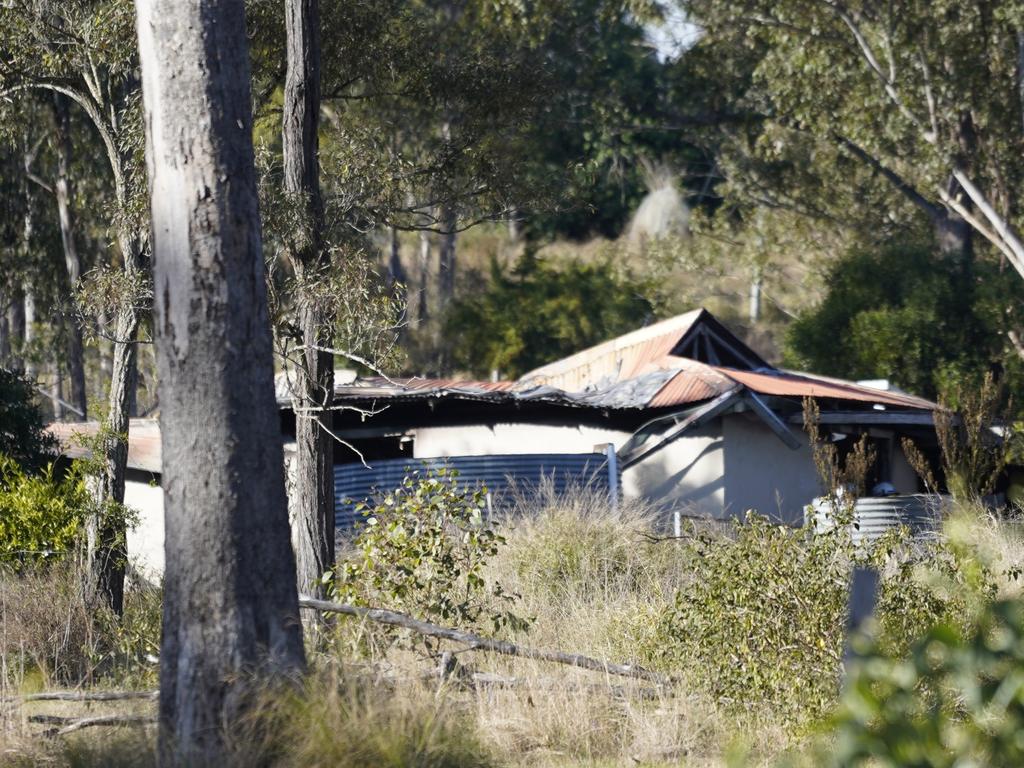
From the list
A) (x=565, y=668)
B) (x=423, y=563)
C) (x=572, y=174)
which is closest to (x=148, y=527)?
(x=572, y=174)

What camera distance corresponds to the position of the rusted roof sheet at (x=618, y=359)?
74.0 feet

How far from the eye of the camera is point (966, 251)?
29.5 m

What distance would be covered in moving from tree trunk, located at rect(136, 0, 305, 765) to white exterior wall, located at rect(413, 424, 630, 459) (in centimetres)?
1365

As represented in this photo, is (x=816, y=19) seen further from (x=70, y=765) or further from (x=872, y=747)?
(x=872, y=747)

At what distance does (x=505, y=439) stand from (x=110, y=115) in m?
8.63

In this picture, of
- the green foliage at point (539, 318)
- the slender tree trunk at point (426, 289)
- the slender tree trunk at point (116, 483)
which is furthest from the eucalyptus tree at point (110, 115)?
the slender tree trunk at point (426, 289)

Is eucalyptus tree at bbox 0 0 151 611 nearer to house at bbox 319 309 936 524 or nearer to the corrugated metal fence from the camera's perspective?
the corrugated metal fence

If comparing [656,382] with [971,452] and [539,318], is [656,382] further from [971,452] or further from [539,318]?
[539,318]

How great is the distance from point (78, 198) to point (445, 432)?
299 inches

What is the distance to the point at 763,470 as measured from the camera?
67.0 feet

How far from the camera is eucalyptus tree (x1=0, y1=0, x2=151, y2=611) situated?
40.3 feet

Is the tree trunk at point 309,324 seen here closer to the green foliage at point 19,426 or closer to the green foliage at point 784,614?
the green foliage at point 784,614

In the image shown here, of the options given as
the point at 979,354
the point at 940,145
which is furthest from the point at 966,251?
the point at 940,145

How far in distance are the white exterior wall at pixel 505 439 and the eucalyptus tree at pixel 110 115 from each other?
782 centimetres
